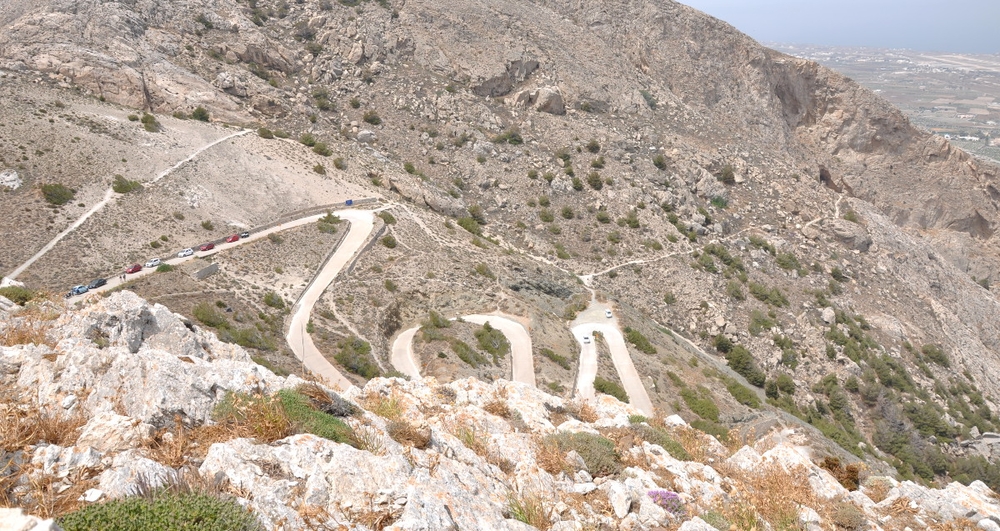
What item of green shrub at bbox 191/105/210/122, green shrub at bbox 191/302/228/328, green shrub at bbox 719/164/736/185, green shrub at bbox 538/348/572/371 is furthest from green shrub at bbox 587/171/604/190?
green shrub at bbox 191/302/228/328

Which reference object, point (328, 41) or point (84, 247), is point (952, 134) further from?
point (84, 247)

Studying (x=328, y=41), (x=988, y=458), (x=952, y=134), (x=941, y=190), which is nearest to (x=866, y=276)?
(x=988, y=458)

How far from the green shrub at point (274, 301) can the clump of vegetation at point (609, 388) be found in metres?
17.3

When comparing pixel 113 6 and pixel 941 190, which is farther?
pixel 941 190

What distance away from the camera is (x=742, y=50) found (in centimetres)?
7512

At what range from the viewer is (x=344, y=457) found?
7.22 m

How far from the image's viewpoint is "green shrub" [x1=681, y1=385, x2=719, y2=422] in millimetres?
28734

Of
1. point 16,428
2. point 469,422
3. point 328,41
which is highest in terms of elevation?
point 328,41

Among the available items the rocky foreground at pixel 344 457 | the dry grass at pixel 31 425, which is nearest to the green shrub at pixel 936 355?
the rocky foreground at pixel 344 457

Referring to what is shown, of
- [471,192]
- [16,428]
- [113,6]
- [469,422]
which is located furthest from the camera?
[471,192]

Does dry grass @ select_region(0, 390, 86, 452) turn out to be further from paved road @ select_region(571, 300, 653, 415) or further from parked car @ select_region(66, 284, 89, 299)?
parked car @ select_region(66, 284, 89, 299)

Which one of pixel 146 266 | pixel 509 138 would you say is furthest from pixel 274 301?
pixel 509 138

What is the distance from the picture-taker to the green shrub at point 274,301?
2778cm

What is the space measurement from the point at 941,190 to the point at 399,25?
76655 mm
